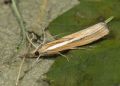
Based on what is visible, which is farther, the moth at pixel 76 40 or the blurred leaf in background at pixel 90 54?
the moth at pixel 76 40

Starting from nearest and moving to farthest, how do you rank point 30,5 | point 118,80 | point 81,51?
point 118,80 < point 81,51 < point 30,5

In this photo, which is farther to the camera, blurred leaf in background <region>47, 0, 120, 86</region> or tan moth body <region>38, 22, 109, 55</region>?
tan moth body <region>38, 22, 109, 55</region>

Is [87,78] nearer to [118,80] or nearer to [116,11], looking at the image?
[118,80]

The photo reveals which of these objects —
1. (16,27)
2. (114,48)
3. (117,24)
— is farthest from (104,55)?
(16,27)

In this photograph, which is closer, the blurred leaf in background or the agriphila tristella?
the blurred leaf in background
